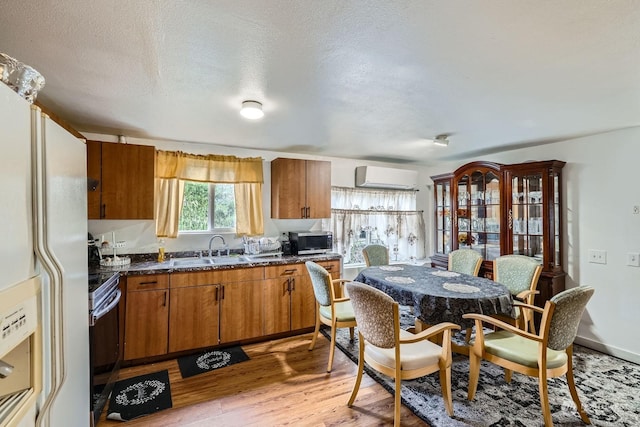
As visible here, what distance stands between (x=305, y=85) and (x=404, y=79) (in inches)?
25.0

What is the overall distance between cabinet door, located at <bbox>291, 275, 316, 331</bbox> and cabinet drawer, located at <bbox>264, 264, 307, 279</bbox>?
6cm

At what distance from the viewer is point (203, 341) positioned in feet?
9.82

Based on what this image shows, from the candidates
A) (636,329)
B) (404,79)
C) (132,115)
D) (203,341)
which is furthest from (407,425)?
(132,115)

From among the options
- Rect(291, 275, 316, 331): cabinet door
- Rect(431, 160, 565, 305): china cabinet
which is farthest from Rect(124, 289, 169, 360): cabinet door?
Rect(431, 160, 565, 305): china cabinet

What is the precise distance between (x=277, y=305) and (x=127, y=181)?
201 centimetres

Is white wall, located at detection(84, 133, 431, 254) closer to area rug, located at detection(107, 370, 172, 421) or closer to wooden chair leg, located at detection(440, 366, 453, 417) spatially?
area rug, located at detection(107, 370, 172, 421)

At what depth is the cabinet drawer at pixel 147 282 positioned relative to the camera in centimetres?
273

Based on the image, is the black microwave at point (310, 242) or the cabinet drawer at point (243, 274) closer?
the cabinet drawer at point (243, 274)

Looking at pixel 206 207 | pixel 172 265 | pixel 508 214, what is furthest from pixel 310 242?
pixel 508 214

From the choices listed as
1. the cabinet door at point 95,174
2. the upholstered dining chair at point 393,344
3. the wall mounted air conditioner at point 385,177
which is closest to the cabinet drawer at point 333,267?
the wall mounted air conditioner at point 385,177

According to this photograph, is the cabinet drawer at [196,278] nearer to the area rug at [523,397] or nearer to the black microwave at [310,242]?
the black microwave at [310,242]

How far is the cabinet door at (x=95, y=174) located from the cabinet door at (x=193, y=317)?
1.06 m

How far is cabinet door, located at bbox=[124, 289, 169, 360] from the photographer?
8.93 ft

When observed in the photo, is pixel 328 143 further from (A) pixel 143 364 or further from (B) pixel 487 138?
(A) pixel 143 364
